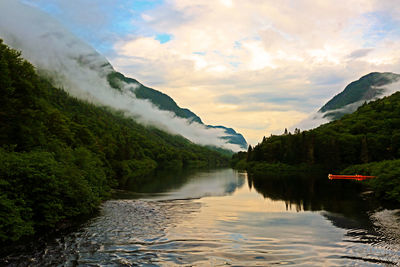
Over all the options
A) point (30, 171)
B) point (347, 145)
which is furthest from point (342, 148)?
point (30, 171)

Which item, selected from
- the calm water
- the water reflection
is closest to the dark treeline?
the water reflection

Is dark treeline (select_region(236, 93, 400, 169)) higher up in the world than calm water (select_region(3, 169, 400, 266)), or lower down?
higher up

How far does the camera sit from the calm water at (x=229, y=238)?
23.6 m

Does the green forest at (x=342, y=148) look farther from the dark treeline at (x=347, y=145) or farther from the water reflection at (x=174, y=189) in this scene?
the water reflection at (x=174, y=189)

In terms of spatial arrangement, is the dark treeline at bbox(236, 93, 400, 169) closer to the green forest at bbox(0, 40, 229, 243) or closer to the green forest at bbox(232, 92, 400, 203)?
the green forest at bbox(232, 92, 400, 203)

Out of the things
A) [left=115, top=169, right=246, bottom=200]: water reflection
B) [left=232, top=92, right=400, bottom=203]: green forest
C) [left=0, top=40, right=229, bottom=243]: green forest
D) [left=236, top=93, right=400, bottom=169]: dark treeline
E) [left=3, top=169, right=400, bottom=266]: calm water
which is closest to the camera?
[left=3, top=169, right=400, bottom=266]: calm water

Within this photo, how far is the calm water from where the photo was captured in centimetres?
2356

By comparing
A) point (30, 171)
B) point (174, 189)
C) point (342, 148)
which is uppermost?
point (342, 148)

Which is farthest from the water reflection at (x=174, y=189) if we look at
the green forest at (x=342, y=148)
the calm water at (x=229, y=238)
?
the green forest at (x=342, y=148)

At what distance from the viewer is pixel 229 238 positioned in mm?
29875

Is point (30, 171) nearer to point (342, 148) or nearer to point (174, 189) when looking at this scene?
point (174, 189)

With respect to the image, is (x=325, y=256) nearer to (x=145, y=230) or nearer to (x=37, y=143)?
(x=145, y=230)

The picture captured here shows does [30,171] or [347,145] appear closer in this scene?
[30,171]

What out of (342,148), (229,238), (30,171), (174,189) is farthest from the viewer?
(342,148)
